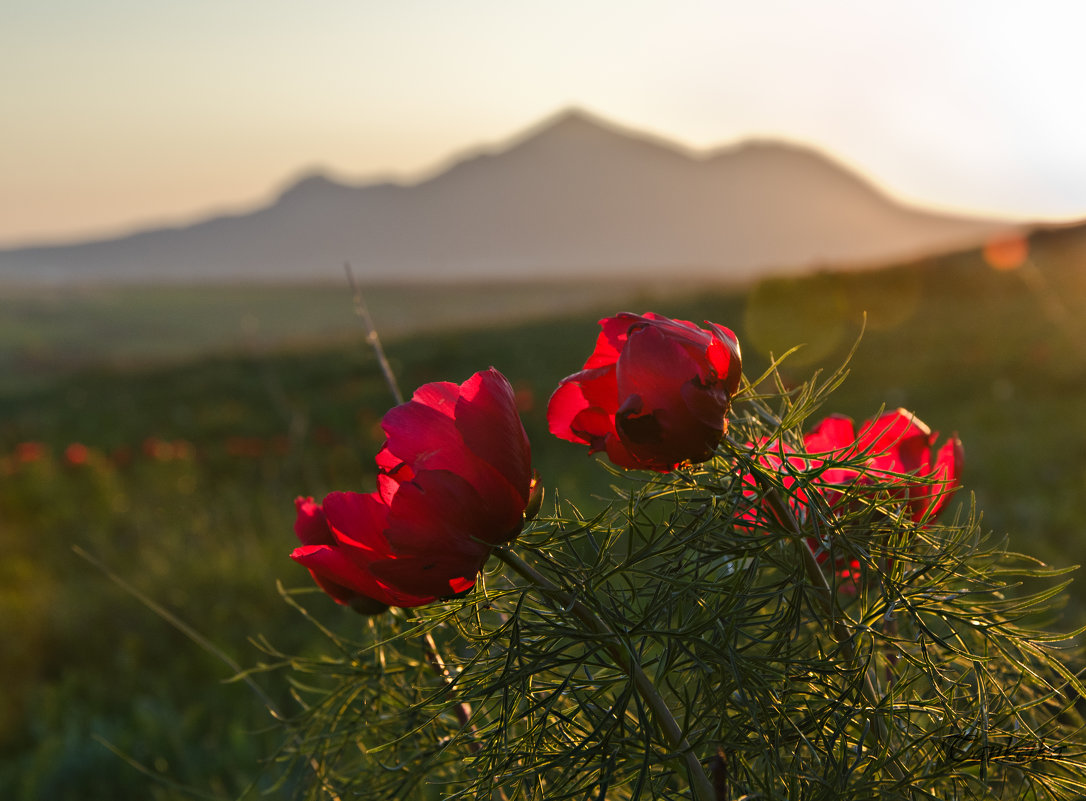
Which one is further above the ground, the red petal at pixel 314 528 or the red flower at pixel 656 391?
the red flower at pixel 656 391

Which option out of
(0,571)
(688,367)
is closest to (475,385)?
(688,367)

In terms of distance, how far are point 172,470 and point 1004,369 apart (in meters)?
→ 7.37

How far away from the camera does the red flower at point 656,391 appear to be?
0.74 m

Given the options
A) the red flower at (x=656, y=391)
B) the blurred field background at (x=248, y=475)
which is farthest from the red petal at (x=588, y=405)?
the blurred field background at (x=248, y=475)

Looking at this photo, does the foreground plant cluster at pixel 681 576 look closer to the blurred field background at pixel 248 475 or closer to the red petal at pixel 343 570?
the red petal at pixel 343 570

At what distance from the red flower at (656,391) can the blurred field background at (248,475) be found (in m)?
0.17

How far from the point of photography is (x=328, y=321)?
58.8m

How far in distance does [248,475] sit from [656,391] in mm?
6555

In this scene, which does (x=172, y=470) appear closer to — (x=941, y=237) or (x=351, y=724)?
(x=351, y=724)

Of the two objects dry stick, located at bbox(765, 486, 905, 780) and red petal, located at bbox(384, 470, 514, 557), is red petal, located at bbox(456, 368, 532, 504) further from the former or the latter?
dry stick, located at bbox(765, 486, 905, 780)

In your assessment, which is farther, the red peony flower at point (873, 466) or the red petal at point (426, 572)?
the red peony flower at point (873, 466)

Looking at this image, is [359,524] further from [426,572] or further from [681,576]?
[681,576]

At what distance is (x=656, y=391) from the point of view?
74 cm

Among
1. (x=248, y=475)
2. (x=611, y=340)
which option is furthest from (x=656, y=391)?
(x=248, y=475)
